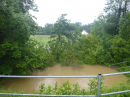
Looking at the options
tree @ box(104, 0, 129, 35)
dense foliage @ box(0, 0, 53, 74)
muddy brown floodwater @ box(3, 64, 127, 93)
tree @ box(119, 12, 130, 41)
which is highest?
tree @ box(104, 0, 129, 35)

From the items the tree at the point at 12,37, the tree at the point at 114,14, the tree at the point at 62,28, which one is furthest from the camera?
the tree at the point at 62,28

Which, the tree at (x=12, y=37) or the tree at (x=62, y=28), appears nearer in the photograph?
the tree at (x=12, y=37)

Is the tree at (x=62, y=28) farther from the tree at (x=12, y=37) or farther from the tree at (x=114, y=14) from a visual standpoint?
the tree at (x=12, y=37)

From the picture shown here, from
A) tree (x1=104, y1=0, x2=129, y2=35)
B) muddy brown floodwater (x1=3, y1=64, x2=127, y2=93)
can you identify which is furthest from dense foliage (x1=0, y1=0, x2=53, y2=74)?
tree (x1=104, y1=0, x2=129, y2=35)

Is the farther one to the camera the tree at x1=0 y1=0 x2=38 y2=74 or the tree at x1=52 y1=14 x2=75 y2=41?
the tree at x1=52 y1=14 x2=75 y2=41

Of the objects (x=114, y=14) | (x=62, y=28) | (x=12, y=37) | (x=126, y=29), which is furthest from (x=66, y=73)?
(x=114, y=14)

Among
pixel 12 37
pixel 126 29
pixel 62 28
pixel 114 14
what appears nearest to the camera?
pixel 12 37

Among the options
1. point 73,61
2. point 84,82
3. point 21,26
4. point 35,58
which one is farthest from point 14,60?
point 73,61

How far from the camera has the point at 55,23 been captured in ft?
48.9

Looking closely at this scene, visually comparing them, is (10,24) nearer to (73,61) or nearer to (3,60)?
(3,60)

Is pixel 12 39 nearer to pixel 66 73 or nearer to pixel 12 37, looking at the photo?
pixel 12 37

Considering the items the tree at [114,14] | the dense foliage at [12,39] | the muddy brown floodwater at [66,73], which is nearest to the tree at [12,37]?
the dense foliage at [12,39]

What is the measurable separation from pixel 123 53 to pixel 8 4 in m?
11.1

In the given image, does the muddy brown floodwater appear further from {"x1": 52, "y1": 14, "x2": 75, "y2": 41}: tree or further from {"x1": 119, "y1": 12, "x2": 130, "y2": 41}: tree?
{"x1": 52, "y1": 14, "x2": 75, "y2": 41}: tree
